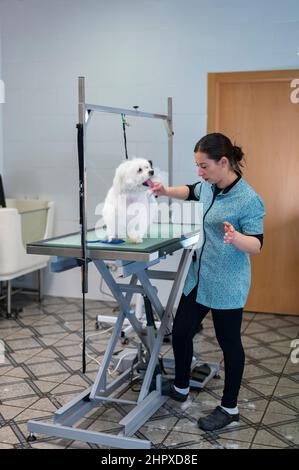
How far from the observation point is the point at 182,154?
4.57 meters

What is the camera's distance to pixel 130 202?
2693 millimetres

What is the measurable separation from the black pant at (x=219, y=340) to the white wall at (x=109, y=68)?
200cm

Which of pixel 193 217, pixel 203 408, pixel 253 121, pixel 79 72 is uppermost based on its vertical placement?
pixel 79 72

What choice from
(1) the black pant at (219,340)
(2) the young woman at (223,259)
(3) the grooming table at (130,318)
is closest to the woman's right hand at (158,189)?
(2) the young woman at (223,259)

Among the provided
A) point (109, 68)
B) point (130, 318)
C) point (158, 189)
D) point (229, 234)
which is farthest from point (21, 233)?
point (229, 234)

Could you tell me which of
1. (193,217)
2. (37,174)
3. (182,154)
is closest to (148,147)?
(182,154)

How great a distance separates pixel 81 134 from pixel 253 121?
2.36m

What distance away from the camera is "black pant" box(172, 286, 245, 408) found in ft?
8.62

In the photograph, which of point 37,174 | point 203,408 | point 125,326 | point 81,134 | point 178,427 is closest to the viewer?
point 81,134

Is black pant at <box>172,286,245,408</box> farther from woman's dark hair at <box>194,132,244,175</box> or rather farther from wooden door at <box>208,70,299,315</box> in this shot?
wooden door at <box>208,70,299,315</box>

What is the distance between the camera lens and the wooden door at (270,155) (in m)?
4.40

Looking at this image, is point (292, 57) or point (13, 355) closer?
point (13, 355)

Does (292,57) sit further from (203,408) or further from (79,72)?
(203,408)

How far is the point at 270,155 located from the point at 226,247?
2090 millimetres
